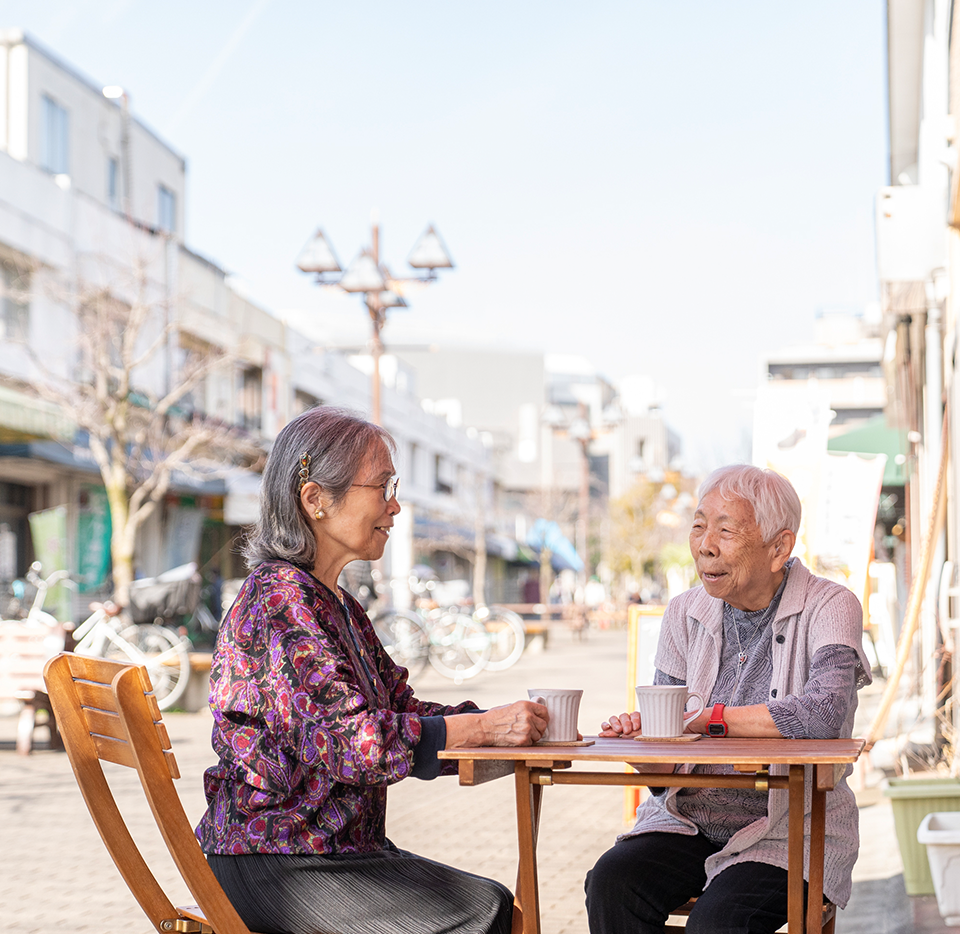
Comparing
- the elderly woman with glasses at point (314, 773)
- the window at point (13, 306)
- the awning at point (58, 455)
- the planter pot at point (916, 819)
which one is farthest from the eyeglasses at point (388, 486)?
the window at point (13, 306)

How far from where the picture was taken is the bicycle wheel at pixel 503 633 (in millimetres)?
19797

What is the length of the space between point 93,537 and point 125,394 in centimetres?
687

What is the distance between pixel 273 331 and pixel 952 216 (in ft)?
84.8

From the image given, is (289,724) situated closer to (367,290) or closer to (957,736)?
(957,736)

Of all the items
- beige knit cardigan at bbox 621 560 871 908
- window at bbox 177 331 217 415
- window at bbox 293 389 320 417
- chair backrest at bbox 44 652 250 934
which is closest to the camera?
chair backrest at bbox 44 652 250 934

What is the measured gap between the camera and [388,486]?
115 inches

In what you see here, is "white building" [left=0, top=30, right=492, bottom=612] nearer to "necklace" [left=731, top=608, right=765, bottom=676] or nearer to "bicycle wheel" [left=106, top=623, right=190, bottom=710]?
"bicycle wheel" [left=106, top=623, right=190, bottom=710]

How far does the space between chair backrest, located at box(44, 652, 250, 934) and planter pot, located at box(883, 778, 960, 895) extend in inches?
151

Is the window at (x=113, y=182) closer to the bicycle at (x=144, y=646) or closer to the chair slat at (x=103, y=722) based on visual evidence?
the bicycle at (x=144, y=646)

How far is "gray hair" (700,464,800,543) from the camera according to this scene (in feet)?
11.0

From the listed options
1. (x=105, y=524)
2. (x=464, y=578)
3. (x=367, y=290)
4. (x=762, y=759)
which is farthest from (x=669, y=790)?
(x=464, y=578)

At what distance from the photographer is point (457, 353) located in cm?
8450

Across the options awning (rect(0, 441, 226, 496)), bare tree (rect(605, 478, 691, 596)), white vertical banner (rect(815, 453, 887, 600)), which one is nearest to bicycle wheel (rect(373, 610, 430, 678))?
awning (rect(0, 441, 226, 496))

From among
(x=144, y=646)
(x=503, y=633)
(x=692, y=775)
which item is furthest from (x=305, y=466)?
(x=503, y=633)
